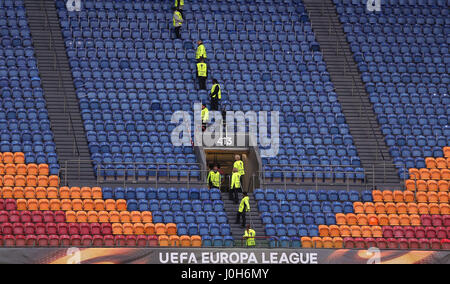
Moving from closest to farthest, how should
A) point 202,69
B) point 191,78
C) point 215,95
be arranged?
point 215,95
point 202,69
point 191,78

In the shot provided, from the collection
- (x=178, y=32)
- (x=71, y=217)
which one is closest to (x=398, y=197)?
(x=71, y=217)

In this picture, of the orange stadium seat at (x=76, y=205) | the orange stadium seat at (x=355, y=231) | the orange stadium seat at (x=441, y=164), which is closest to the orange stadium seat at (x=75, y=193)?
the orange stadium seat at (x=76, y=205)

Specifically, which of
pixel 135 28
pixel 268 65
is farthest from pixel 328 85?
pixel 135 28

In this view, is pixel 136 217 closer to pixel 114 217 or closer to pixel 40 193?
pixel 114 217

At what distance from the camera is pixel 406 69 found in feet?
139

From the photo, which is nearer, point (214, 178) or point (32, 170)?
point (32, 170)

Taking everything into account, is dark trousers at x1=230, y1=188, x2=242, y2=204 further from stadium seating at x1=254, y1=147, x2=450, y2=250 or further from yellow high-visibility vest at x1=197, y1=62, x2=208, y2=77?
yellow high-visibility vest at x1=197, y1=62, x2=208, y2=77

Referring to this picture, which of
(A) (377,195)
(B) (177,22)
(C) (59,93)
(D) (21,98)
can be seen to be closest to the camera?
(A) (377,195)

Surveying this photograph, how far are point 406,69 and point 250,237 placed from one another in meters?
12.9

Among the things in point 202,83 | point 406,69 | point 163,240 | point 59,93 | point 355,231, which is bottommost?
point 163,240

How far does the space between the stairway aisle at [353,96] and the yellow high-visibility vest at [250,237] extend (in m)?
5.72

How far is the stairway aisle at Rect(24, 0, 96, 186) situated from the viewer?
3628 cm

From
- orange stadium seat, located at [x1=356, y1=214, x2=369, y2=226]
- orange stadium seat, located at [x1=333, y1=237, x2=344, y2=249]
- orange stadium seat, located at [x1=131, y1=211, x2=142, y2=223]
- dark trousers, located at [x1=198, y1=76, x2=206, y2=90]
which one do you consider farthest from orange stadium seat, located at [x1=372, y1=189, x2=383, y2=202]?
orange stadium seat, located at [x1=131, y1=211, x2=142, y2=223]

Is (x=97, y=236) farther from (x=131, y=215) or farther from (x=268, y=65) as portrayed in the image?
(x=268, y=65)
